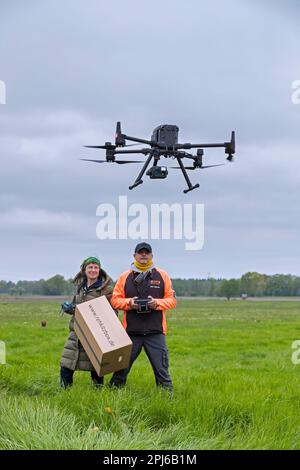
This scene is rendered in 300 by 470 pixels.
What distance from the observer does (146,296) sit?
7414mm

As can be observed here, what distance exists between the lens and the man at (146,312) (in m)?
7.36

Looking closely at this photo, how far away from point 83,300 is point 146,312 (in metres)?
0.81

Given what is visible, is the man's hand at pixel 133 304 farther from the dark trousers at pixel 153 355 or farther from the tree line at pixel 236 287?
the tree line at pixel 236 287

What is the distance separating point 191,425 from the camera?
221 inches

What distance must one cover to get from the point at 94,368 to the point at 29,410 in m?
1.65

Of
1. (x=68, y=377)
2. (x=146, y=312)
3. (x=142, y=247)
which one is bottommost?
(x=68, y=377)

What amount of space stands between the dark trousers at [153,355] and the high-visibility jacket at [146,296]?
9 centimetres

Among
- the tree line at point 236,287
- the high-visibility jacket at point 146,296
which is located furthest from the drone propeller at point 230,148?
the tree line at point 236,287

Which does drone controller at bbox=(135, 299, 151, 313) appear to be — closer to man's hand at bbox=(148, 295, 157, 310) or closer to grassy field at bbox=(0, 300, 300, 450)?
man's hand at bbox=(148, 295, 157, 310)

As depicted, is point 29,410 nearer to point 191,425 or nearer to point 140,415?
point 140,415

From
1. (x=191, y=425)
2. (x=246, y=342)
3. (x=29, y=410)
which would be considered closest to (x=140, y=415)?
(x=191, y=425)

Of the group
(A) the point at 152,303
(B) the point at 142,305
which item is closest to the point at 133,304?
(B) the point at 142,305

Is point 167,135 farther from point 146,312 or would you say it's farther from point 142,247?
point 146,312

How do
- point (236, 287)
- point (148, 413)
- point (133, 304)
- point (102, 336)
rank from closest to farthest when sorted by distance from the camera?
point (148, 413) → point (102, 336) → point (133, 304) → point (236, 287)
